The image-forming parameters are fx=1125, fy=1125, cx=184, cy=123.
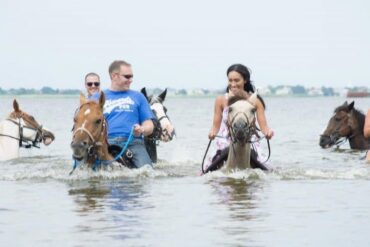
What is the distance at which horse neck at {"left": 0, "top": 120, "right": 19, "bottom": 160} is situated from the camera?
1861 cm

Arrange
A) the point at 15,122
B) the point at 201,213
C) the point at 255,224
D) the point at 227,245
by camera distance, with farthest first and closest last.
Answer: the point at 15,122 < the point at 201,213 < the point at 255,224 < the point at 227,245

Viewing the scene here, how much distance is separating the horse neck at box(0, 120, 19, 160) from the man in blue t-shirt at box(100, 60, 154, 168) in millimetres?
4780

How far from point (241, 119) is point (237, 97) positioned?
70cm

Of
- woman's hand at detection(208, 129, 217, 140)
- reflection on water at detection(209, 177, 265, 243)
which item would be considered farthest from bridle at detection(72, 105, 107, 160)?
reflection on water at detection(209, 177, 265, 243)

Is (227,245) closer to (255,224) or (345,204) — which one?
(255,224)

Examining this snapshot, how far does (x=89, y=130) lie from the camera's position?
12.9 metres

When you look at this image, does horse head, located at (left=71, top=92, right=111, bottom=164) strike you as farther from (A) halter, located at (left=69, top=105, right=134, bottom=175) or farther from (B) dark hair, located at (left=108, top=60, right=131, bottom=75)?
(B) dark hair, located at (left=108, top=60, right=131, bottom=75)

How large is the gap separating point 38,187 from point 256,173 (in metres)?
2.79

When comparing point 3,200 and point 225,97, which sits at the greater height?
point 225,97

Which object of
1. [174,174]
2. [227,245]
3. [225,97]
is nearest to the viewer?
[227,245]

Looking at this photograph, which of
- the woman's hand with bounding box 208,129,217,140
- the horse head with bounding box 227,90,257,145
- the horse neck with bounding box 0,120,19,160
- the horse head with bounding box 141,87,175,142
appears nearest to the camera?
the horse head with bounding box 227,90,257,145

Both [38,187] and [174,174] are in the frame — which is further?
[174,174]

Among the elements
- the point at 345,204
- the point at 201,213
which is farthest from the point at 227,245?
the point at 345,204

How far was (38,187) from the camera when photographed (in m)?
14.4
